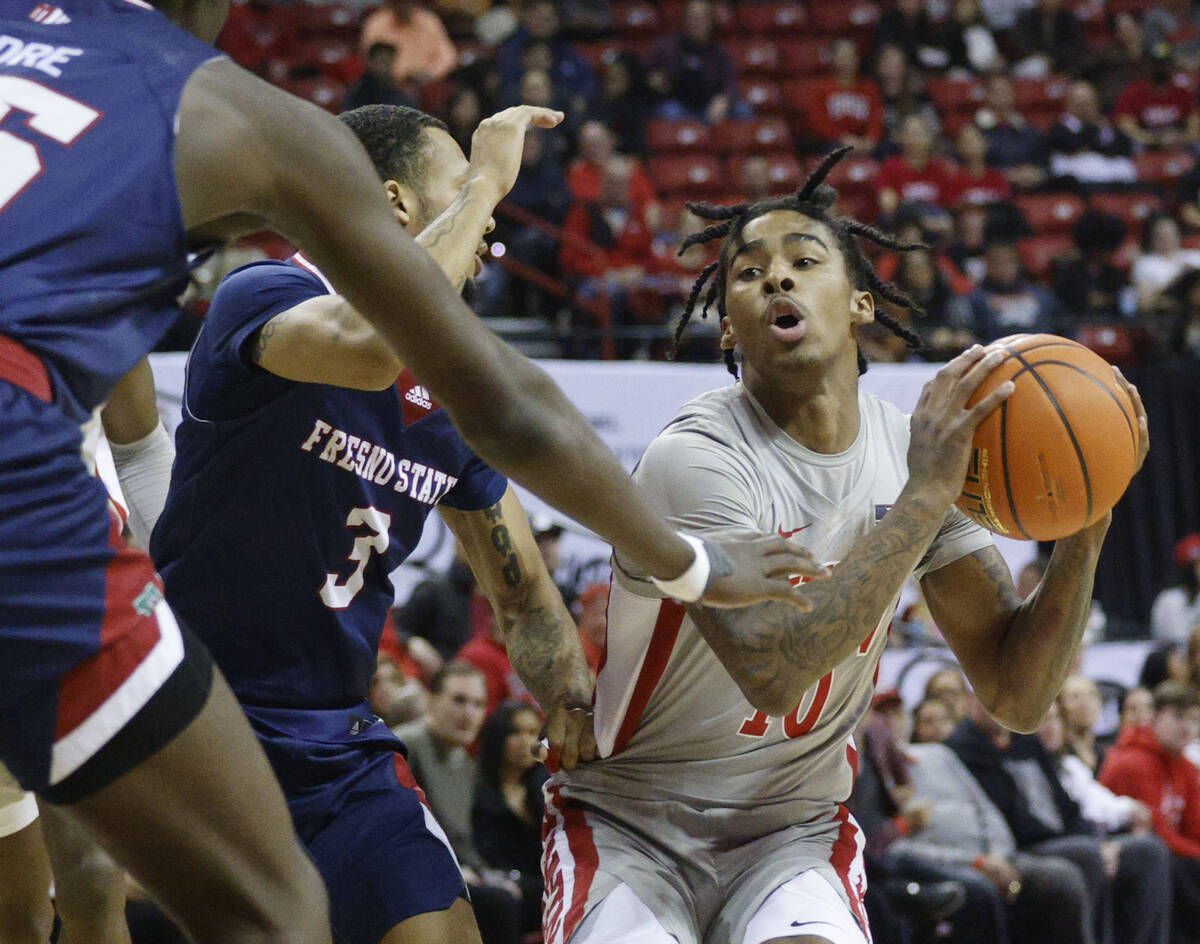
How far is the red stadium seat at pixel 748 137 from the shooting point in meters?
14.4

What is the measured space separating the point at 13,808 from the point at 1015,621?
89.6 inches

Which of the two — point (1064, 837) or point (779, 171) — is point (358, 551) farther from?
point (779, 171)

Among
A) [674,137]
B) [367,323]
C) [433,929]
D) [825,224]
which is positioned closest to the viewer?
[367,323]

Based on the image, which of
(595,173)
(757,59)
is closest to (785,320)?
(595,173)

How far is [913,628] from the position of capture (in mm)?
9781

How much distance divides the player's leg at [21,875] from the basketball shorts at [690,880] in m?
1.10

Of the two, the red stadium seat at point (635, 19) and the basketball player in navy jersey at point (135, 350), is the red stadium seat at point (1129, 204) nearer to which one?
the red stadium seat at point (635, 19)

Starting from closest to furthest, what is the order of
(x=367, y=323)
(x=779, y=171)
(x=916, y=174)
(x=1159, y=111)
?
(x=367, y=323) → (x=779, y=171) → (x=916, y=174) → (x=1159, y=111)

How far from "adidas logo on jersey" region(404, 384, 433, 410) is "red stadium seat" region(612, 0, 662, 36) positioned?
1297 cm

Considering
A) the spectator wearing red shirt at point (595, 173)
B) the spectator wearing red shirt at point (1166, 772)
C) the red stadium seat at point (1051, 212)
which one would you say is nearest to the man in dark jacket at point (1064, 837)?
the spectator wearing red shirt at point (1166, 772)

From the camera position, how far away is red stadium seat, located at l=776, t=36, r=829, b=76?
51.1ft

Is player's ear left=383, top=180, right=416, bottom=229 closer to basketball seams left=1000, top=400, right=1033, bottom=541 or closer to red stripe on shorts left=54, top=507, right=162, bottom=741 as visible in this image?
basketball seams left=1000, top=400, right=1033, bottom=541

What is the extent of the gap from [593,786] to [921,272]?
30.0 feet

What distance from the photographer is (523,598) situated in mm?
3768
